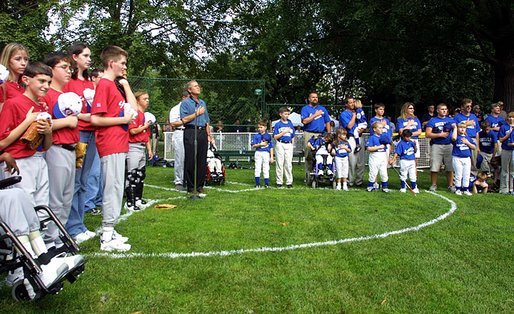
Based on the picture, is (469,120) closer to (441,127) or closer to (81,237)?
(441,127)

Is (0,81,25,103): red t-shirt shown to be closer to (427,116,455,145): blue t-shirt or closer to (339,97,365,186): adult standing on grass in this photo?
(339,97,365,186): adult standing on grass

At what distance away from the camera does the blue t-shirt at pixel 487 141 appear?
438 inches

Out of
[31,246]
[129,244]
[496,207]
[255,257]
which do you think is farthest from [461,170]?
[31,246]

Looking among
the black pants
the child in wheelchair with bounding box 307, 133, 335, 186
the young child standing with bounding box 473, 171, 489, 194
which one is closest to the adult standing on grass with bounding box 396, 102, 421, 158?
the young child standing with bounding box 473, 171, 489, 194

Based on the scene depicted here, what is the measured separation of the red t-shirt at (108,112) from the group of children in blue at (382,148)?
5.59m

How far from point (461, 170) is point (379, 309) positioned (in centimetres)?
723

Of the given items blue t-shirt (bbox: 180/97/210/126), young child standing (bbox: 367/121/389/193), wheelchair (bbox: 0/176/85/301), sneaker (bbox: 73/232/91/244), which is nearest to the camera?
wheelchair (bbox: 0/176/85/301)

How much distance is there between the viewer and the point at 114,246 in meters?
5.08

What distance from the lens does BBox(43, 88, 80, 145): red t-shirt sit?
4740 millimetres

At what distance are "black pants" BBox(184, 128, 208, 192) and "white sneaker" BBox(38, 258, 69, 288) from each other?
5541mm

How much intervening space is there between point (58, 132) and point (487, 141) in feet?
32.4

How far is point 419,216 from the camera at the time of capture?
714 centimetres

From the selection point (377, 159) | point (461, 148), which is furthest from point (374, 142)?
A: point (461, 148)

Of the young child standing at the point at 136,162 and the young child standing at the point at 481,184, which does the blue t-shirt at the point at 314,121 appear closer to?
the young child standing at the point at 481,184
